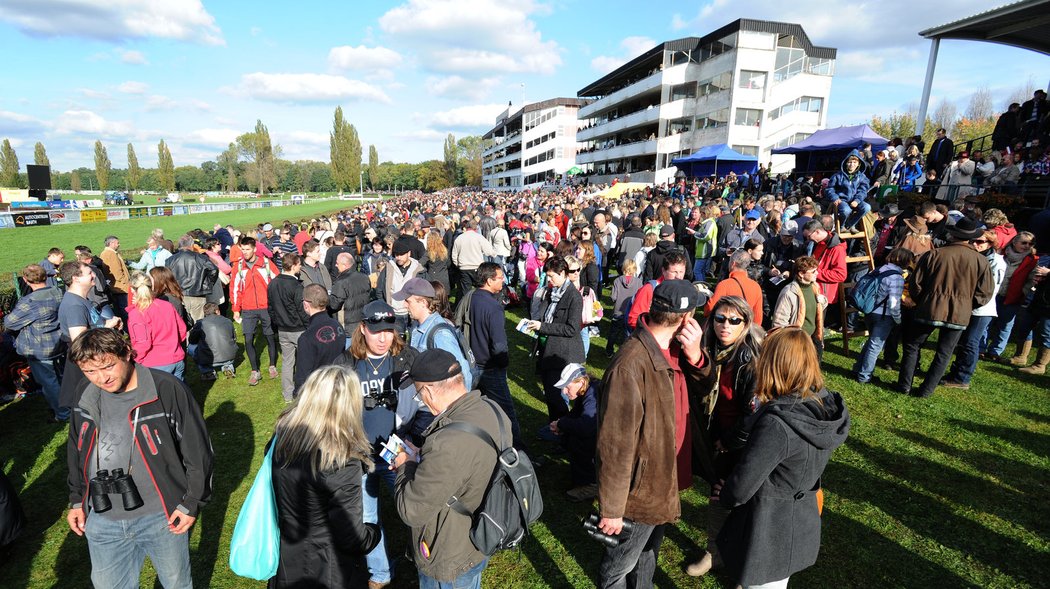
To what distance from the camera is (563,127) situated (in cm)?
6619

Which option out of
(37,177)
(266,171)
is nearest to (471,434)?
(37,177)

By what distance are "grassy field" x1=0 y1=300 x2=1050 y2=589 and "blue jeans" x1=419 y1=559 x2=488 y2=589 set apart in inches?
47.8

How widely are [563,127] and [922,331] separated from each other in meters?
65.3

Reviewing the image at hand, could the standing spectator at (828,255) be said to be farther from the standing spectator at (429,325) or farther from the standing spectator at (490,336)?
the standing spectator at (429,325)

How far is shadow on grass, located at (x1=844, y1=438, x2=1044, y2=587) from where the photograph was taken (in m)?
3.51

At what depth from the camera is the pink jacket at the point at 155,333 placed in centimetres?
484

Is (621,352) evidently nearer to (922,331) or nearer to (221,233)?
(922,331)

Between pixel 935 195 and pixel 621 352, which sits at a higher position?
pixel 935 195

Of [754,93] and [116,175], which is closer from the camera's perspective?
[754,93]

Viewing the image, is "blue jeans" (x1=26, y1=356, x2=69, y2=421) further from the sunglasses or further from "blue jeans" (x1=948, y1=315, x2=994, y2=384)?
"blue jeans" (x1=948, y1=315, x2=994, y2=384)

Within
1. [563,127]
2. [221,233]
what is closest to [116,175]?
[563,127]

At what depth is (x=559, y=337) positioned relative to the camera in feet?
15.9

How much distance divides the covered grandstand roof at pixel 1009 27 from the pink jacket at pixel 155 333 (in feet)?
67.2

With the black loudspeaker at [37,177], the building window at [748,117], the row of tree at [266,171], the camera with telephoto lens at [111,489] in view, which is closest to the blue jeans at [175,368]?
the camera with telephoto lens at [111,489]
